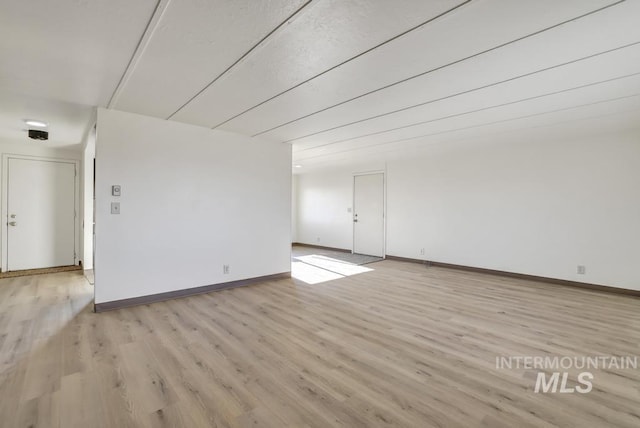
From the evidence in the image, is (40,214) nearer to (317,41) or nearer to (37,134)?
(37,134)

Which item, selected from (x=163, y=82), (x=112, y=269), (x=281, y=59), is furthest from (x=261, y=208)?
(x=281, y=59)

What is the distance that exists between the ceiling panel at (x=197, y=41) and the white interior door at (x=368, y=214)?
531 centimetres

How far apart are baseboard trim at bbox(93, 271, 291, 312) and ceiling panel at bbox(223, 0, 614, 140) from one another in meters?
2.63

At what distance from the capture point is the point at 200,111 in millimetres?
3447

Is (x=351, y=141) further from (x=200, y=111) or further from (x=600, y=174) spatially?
Answer: (x=600, y=174)

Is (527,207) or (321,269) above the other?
(527,207)

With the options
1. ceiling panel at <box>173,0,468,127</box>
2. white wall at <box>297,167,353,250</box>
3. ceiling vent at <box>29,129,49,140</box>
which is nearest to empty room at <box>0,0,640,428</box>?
ceiling panel at <box>173,0,468,127</box>

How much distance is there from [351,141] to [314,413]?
4.06 m

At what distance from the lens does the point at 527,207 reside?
5.10 meters

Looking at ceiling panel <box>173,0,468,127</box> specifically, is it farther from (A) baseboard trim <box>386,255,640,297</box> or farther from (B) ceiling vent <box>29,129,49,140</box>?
(A) baseboard trim <box>386,255,640,297</box>

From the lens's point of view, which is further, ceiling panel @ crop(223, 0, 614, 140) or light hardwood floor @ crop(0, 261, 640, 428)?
light hardwood floor @ crop(0, 261, 640, 428)

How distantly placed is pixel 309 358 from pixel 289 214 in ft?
9.90

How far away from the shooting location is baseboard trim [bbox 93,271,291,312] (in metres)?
3.47

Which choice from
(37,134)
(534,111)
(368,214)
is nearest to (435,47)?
(534,111)
